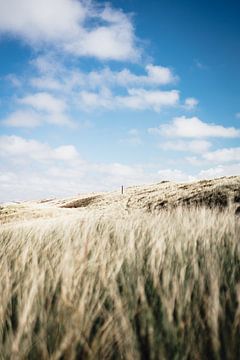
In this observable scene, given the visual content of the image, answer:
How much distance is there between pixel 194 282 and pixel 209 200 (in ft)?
73.3

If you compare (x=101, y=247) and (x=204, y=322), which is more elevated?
(x=101, y=247)

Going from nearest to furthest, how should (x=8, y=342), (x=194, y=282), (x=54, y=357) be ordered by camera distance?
(x=54, y=357) → (x=8, y=342) → (x=194, y=282)

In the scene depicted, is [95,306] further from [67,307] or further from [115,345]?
[115,345]

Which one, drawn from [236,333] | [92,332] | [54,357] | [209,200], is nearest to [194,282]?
[236,333]

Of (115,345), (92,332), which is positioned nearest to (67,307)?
(92,332)

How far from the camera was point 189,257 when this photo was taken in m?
2.68

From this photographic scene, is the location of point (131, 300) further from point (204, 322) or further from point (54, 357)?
point (54, 357)

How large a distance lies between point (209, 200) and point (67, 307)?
75.0 ft

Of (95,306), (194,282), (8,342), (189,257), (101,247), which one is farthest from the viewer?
(101,247)

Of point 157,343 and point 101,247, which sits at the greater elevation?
point 101,247

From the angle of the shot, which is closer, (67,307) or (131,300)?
(67,307)

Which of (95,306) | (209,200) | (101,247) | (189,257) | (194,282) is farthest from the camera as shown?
(209,200)

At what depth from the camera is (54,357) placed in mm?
1274

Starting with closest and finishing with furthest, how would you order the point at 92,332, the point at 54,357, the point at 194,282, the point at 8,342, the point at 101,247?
1. the point at 54,357
2. the point at 8,342
3. the point at 92,332
4. the point at 194,282
5. the point at 101,247
